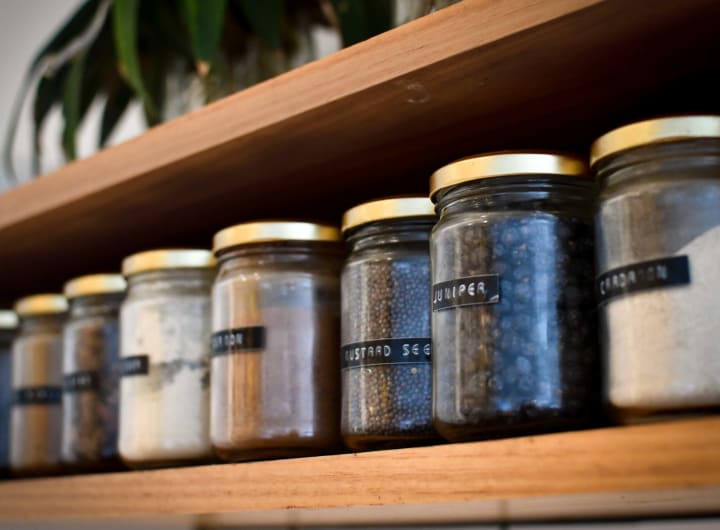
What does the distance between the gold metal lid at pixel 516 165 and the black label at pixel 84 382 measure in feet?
1.62

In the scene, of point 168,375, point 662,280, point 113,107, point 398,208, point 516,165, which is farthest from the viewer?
point 113,107

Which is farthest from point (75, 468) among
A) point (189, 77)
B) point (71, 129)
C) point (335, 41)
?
point (335, 41)

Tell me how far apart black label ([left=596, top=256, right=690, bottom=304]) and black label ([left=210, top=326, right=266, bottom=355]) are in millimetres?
310

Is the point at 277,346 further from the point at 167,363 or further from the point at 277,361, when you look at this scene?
the point at 167,363

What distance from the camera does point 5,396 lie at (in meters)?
1.28

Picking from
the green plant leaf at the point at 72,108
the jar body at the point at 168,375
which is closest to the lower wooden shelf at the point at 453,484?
the jar body at the point at 168,375

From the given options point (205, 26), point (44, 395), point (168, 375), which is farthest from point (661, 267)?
point (44, 395)

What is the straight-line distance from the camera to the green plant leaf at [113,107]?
56.2 inches

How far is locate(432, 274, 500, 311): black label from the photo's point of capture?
71cm

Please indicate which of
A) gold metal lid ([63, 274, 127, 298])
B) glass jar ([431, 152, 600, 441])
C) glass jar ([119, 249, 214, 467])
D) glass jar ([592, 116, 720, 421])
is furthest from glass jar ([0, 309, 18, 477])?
glass jar ([592, 116, 720, 421])

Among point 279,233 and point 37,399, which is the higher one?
point 279,233

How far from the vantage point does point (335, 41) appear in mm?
1400

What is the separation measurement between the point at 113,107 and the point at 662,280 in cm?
98

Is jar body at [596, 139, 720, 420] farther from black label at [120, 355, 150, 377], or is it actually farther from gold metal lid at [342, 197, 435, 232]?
black label at [120, 355, 150, 377]
